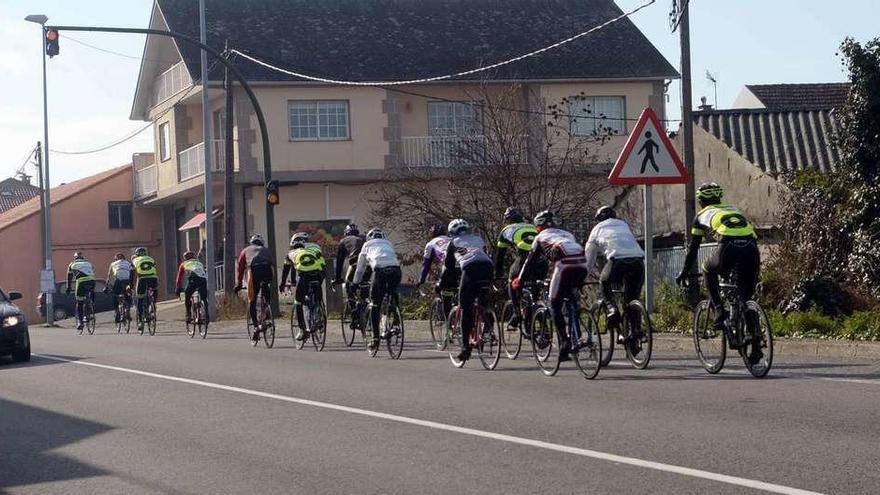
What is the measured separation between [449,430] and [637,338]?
4091 millimetres

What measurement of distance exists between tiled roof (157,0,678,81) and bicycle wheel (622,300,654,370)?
1006 inches

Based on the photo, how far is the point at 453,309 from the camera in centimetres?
1553

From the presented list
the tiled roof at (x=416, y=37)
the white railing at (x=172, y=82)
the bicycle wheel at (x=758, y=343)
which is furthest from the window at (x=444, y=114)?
the bicycle wheel at (x=758, y=343)

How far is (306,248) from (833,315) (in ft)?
23.4

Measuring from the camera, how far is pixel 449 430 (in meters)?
9.93

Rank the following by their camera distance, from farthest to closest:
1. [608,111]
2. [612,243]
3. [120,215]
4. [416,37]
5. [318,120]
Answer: [120,215] → [416,37] → [608,111] → [318,120] → [612,243]

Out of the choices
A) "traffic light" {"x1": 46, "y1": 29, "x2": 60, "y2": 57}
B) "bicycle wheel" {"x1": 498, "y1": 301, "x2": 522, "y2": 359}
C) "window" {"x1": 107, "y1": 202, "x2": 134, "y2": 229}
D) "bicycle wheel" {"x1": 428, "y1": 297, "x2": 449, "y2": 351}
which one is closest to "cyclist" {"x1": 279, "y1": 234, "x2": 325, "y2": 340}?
"bicycle wheel" {"x1": 428, "y1": 297, "x2": 449, "y2": 351}

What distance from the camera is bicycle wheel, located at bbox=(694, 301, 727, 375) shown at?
12.7 m

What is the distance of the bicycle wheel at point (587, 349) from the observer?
1298 cm

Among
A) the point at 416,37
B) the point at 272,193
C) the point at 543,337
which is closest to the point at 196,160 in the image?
the point at 416,37

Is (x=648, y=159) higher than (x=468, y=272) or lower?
higher

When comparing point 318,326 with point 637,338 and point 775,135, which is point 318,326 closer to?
point 637,338

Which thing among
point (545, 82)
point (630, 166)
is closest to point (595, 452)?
point (630, 166)

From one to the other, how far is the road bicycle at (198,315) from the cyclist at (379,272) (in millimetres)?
8188
